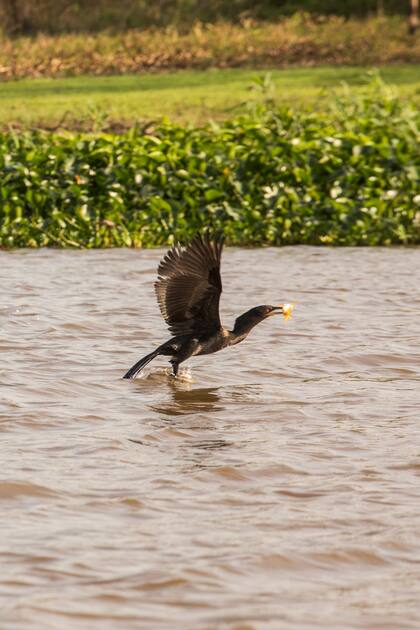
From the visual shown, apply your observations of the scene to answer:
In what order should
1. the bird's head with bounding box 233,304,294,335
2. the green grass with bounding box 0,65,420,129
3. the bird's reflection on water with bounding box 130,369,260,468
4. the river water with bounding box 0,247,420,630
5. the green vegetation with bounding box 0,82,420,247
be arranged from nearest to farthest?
the river water with bounding box 0,247,420,630 → the bird's reflection on water with bounding box 130,369,260,468 → the bird's head with bounding box 233,304,294,335 → the green vegetation with bounding box 0,82,420,247 → the green grass with bounding box 0,65,420,129

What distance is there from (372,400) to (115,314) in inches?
131

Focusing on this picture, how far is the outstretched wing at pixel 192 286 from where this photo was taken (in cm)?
760

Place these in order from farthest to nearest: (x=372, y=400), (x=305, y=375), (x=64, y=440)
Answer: (x=305, y=375), (x=372, y=400), (x=64, y=440)

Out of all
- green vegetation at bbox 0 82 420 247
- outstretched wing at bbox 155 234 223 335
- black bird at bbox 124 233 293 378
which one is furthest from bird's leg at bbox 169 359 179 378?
green vegetation at bbox 0 82 420 247

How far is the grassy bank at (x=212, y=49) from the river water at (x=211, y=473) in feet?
80.4

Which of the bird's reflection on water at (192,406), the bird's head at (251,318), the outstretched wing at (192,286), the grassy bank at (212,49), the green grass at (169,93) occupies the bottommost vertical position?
the bird's reflection on water at (192,406)

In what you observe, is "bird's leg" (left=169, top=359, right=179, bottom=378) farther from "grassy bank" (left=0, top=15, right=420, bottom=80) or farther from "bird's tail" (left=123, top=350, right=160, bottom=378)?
"grassy bank" (left=0, top=15, right=420, bottom=80)

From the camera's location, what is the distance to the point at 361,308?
1106 centimetres

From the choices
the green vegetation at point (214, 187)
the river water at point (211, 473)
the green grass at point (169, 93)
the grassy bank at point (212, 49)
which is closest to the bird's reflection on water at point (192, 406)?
the river water at point (211, 473)

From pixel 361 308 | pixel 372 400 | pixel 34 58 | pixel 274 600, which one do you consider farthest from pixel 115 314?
pixel 34 58

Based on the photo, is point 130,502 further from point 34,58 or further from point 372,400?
point 34,58

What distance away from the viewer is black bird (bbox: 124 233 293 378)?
7.65 m

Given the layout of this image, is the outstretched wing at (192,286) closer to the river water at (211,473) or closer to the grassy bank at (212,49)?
the river water at (211,473)

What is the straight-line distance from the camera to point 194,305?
8.04 m
